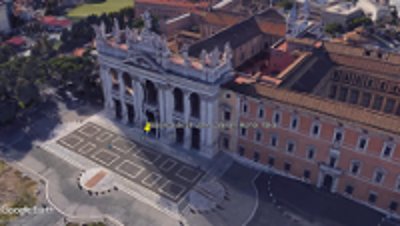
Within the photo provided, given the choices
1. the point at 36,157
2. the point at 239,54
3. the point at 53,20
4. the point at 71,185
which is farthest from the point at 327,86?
the point at 53,20

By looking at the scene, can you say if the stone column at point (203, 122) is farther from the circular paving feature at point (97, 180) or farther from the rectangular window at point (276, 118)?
→ the circular paving feature at point (97, 180)

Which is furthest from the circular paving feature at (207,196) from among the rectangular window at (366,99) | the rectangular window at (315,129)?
the rectangular window at (366,99)

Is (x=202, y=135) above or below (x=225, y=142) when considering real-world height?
above

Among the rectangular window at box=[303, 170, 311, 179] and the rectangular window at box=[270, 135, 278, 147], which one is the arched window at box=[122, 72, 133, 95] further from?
the rectangular window at box=[303, 170, 311, 179]

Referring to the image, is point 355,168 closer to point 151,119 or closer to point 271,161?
point 271,161

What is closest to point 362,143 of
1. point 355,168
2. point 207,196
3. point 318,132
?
point 355,168

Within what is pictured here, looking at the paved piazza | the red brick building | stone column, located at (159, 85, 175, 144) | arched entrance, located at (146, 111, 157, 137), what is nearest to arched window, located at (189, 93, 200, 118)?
stone column, located at (159, 85, 175, 144)
